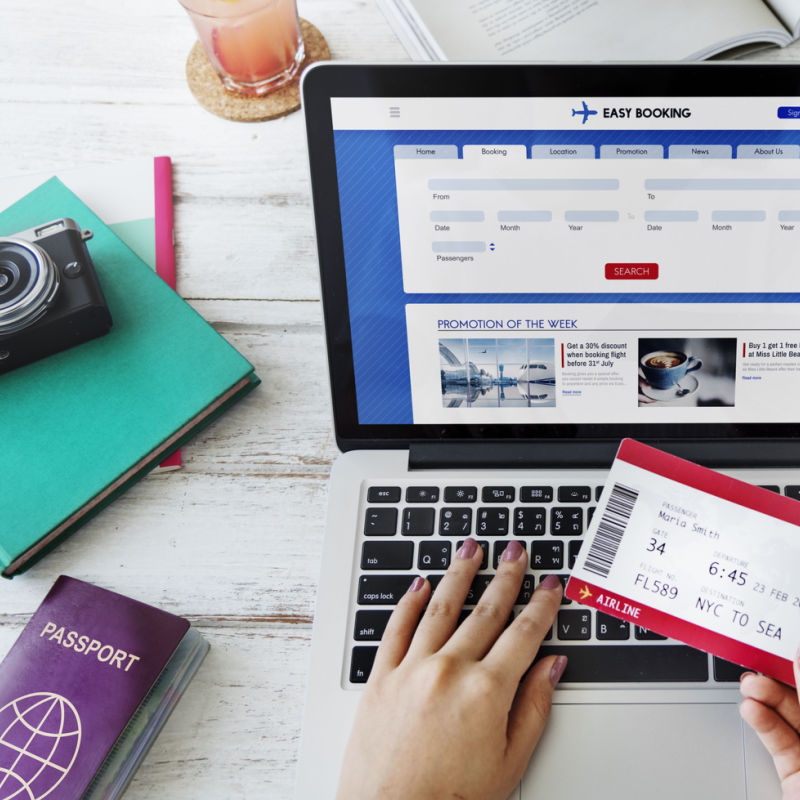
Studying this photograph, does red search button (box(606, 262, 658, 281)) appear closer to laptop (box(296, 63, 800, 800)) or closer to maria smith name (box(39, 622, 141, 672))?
laptop (box(296, 63, 800, 800))

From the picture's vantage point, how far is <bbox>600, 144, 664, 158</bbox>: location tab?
57 cm

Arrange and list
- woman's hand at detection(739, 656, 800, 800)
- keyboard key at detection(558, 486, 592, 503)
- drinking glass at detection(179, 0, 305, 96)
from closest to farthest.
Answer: woman's hand at detection(739, 656, 800, 800)
keyboard key at detection(558, 486, 592, 503)
drinking glass at detection(179, 0, 305, 96)

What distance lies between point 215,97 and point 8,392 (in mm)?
367

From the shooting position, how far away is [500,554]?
0.63m

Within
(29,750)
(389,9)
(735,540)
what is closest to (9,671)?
(29,750)

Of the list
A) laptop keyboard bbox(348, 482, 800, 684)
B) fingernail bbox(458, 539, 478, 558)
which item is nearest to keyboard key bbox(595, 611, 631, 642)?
laptop keyboard bbox(348, 482, 800, 684)

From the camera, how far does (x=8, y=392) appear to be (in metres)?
0.72

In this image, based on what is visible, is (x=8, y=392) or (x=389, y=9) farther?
(x=389, y=9)

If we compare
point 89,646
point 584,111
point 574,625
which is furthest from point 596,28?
point 89,646

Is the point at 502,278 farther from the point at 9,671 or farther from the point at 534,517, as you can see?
the point at 9,671

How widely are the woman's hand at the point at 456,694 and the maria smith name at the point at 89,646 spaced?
180mm

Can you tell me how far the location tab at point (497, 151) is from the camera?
58 centimetres

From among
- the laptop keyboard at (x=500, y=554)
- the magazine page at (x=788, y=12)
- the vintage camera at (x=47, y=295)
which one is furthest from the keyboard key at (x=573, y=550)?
the magazine page at (x=788, y=12)

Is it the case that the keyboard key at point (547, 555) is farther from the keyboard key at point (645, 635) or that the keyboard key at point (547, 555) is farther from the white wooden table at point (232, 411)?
the white wooden table at point (232, 411)
